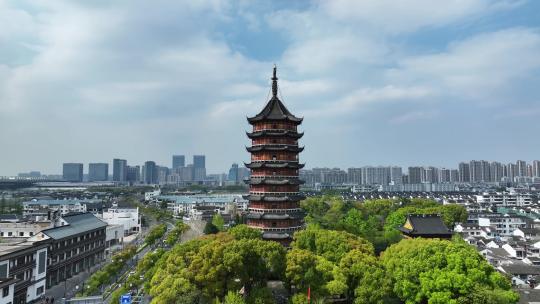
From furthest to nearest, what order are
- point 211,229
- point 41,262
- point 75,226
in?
point 211,229, point 75,226, point 41,262

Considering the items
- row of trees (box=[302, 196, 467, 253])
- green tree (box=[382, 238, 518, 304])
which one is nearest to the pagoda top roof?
row of trees (box=[302, 196, 467, 253])

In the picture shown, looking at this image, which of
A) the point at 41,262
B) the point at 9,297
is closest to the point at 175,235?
the point at 41,262

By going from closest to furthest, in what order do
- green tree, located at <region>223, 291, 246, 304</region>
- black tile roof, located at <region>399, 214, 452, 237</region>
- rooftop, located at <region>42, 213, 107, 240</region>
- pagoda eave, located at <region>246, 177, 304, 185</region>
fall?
green tree, located at <region>223, 291, 246, 304</region> → pagoda eave, located at <region>246, 177, 304, 185</region> → rooftop, located at <region>42, 213, 107, 240</region> → black tile roof, located at <region>399, 214, 452, 237</region>

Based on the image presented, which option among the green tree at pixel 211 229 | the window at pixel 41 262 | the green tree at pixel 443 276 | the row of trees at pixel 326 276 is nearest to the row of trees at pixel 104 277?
the window at pixel 41 262

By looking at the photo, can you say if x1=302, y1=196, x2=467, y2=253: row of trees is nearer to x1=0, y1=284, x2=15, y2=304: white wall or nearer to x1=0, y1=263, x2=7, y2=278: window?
x1=0, y1=284, x2=15, y2=304: white wall

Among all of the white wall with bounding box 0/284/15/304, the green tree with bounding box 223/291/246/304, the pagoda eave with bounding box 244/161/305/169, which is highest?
the pagoda eave with bounding box 244/161/305/169

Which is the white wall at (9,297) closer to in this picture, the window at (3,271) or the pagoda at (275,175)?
the window at (3,271)

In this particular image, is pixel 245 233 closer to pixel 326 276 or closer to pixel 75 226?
pixel 326 276
